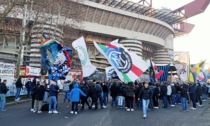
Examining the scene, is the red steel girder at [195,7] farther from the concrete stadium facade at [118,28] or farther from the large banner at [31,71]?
the large banner at [31,71]

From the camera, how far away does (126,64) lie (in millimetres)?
12820

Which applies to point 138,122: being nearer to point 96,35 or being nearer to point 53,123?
point 53,123

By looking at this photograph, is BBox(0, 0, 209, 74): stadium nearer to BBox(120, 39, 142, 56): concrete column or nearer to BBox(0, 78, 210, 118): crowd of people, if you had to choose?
BBox(120, 39, 142, 56): concrete column

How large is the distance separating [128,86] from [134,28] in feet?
151

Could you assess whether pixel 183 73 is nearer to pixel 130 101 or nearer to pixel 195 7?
pixel 130 101

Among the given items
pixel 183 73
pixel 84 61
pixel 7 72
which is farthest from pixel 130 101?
pixel 183 73

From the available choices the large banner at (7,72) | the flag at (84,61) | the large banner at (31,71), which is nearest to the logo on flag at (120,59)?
the flag at (84,61)

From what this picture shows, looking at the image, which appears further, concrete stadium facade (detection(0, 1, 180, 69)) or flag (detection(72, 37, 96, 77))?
concrete stadium facade (detection(0, 1, 180, 69))

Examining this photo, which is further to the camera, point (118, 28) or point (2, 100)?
point (118, 28)

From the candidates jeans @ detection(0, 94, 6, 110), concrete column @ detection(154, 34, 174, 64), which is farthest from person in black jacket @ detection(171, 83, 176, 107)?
concrete column @ detection(154, 34, 174, 64)

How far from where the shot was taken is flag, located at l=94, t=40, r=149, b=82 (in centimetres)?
1259

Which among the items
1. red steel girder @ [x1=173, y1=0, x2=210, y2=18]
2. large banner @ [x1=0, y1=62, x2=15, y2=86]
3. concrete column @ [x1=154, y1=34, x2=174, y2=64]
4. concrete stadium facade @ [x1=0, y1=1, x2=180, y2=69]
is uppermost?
red steel girder @ [x1=173, y1=0, x2=210, y2=18]

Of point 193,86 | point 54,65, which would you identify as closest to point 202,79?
point 193,86

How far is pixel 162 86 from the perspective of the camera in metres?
17.0
